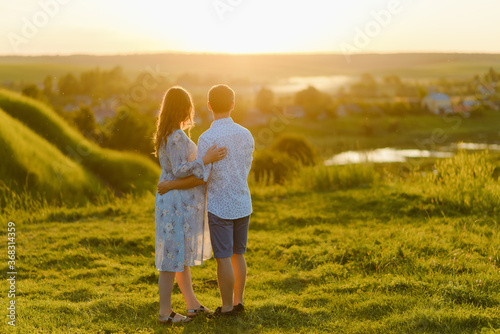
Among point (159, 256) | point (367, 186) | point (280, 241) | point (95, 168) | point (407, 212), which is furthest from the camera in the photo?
point (95, 168)

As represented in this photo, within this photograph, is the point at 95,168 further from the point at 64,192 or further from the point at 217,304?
the point at 217,304

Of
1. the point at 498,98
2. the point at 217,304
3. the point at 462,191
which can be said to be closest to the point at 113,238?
the point at 217,304

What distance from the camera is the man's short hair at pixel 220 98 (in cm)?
432

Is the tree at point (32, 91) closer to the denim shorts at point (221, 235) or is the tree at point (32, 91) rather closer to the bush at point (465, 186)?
the bush at point (465, 186)

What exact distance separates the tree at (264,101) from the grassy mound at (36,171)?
70014 mm

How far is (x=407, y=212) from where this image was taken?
9.55 metres

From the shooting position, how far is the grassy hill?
41.5 feet

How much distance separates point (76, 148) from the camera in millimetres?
16297

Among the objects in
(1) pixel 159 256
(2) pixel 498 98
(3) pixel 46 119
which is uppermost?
(2) pixel 498 98

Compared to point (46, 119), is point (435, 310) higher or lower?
lower

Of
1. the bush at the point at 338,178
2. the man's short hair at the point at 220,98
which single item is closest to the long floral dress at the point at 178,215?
the man's short hair at the point at 220,98

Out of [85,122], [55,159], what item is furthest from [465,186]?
[85,122]

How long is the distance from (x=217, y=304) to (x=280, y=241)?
9.28 ft

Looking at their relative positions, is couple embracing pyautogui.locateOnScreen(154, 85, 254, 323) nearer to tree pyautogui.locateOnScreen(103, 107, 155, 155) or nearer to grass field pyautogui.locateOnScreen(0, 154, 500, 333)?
grass field pyautogui.locateOnScreen(0, 154, 500, 333)
